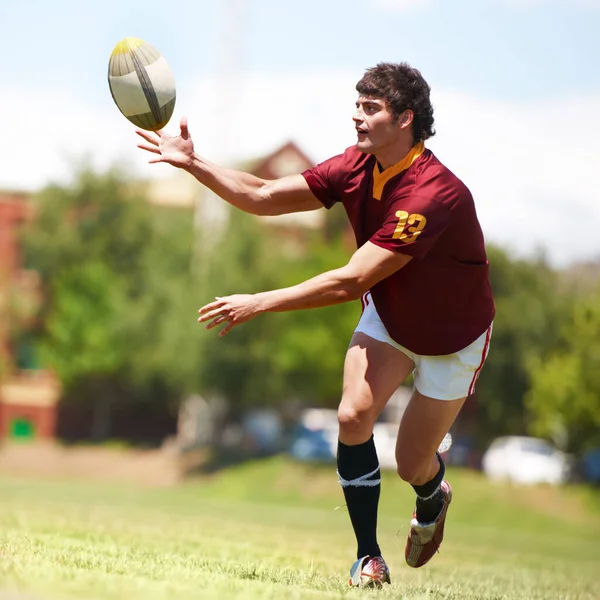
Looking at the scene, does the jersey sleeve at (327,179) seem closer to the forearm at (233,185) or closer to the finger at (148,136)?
the forearm at (233,185)

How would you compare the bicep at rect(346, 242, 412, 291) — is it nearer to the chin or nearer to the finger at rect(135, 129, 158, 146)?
the chin

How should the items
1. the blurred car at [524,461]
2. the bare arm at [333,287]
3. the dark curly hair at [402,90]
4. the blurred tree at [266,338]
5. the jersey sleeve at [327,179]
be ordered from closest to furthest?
the bare arm at [333,287] → the dark curly hair at [402,90] → the jersey sleeve at [327,179] → the blurred car at [524,461] → the blurred tree at [266,338]

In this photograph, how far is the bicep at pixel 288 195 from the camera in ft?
25.4

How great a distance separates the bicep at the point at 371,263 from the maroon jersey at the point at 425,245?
5 centimetres

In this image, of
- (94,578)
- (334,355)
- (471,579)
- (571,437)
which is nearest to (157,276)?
(334,355)

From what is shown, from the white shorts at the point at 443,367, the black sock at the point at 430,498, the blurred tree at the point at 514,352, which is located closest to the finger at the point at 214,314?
the white shorts at the point at 443,367

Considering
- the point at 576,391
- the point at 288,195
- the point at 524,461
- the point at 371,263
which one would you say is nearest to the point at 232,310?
the point at 371,263

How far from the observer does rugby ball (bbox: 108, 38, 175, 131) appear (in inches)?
A: 312

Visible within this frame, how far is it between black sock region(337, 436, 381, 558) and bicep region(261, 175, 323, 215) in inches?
65.1

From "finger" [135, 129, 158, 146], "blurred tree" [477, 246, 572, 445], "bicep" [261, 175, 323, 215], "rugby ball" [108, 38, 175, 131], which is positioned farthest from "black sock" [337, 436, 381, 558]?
"blurred tree" [477, 246, 572, 445]

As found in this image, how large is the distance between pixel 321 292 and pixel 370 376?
0.81 metres

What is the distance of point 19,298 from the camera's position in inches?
2409

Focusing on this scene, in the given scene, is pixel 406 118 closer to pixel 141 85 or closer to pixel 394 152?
pixel 394 152

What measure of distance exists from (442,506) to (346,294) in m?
2.25
